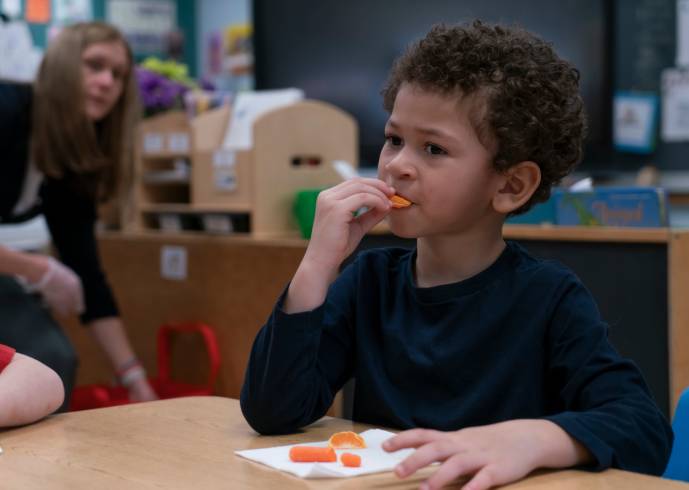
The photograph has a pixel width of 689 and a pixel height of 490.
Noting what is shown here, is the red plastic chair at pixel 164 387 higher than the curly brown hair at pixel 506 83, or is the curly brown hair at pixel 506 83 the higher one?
the curly brown hair at pixel 506 83

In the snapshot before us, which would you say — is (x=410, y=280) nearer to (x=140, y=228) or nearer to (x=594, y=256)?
(x=594, y=256)

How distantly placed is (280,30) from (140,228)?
131 cm

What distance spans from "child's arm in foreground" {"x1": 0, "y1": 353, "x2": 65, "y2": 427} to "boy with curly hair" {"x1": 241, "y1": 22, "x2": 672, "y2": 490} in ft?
0.65

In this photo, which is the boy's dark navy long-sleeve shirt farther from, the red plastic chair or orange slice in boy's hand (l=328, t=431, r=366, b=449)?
the red plastic chair

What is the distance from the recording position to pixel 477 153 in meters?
1.07

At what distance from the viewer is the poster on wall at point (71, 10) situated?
4.59 metres

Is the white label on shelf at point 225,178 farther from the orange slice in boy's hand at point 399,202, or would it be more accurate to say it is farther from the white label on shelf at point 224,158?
the orange slice in boy's hand at point 399,202

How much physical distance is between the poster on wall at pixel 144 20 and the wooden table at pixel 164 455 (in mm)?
3983

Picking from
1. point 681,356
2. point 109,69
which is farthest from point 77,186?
point 681,356

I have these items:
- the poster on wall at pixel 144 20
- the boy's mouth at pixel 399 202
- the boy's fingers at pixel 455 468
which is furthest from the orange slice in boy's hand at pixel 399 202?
the poster on wall at pixel 144 20

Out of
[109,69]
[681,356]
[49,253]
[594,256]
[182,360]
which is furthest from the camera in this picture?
[49,253]

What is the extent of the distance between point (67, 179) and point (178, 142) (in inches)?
15.8

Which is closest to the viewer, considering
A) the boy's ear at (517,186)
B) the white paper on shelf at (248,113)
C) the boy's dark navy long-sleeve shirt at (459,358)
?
the boy's dark navy long-sleeve shirt at (459,358)

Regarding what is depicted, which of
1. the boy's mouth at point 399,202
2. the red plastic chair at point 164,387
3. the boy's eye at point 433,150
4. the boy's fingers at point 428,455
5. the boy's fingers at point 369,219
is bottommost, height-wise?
the red plastic chair at point 164,387
